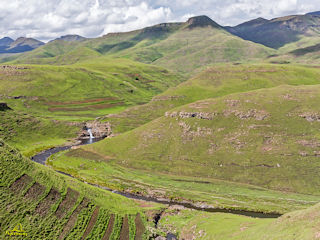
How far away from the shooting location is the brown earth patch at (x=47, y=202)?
64.9m

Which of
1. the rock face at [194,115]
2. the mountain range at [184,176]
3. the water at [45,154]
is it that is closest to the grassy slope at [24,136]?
the mountain range at [184,176]

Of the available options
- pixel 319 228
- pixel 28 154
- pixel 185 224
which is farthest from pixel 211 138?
pixel 28 154

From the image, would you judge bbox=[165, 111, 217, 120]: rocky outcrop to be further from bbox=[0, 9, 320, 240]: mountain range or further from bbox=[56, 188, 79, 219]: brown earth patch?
bbox=[56, 188, 79, 219]: brown earth patch

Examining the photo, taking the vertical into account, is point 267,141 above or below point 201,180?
above

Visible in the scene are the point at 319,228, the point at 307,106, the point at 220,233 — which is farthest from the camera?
the point at 307,106

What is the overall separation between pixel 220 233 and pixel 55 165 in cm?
10331

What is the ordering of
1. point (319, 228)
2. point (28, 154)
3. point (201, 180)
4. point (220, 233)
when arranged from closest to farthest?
point (319, 228) → point (220, 233) → point (201, 180) → point (28, 154)

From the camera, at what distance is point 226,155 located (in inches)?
4993

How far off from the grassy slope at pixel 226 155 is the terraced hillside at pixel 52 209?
33.0m

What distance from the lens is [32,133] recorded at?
193 meters

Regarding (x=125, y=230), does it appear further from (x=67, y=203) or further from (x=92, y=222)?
(x=67, y=203)

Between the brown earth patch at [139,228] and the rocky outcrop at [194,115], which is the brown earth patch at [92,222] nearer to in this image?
the brown earth patch at [139,228]

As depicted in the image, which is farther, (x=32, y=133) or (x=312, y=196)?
(x=32, y=133)

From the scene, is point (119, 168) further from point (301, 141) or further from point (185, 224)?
point (301, 141)
